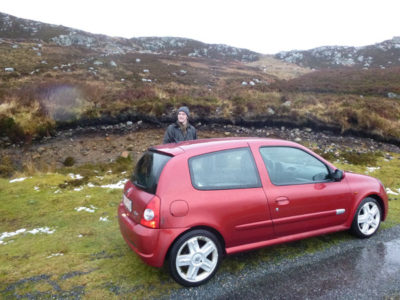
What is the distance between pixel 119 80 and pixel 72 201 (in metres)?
18.8

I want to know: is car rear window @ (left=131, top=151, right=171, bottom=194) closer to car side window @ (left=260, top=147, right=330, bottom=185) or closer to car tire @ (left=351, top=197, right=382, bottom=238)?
car side window @ (left=260, top=147, right=330, bottom=185)

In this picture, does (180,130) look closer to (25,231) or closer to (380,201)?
(25,231)

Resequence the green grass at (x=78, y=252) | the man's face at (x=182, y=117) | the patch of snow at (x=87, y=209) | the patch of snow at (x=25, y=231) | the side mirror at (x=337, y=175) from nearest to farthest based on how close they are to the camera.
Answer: the green grass at (x=78, y=252), the side mirror at (x=337, y=175), the patch of snow at (x=25, y=231), the man's face at (x=182, y=117), the patch of snow at (x=87, y=209)

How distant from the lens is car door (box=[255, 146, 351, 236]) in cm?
417

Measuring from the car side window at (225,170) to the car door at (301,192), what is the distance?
0.84 feet

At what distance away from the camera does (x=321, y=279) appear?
3.76m

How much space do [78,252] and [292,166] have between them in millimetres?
3690

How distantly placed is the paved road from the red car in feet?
1.04

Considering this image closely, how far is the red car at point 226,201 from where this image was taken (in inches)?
140

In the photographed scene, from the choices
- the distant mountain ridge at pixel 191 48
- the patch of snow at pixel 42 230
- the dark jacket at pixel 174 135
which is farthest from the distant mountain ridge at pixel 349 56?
the patch of snow at pixel 42 230

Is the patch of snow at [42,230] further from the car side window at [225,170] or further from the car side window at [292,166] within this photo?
the car side window at [292,166]

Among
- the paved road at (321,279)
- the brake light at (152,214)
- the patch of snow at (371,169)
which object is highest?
the brake light at (152,214)

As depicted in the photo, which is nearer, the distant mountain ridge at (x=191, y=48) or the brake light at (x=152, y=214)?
the brake light at (x=152, y=214)

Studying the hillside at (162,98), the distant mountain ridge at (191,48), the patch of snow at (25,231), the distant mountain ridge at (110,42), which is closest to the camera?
the patch of snow at (25,231)
